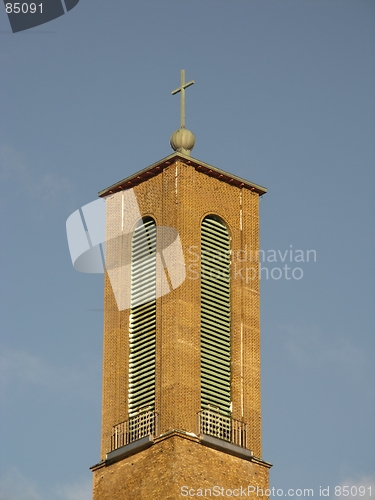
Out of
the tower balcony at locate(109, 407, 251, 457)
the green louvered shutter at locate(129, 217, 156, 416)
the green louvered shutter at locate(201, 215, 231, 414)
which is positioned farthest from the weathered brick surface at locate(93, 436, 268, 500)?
the green louvered shutter at locate(129, 217, 156, 416)

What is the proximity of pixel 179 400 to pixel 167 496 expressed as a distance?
11.3 feet

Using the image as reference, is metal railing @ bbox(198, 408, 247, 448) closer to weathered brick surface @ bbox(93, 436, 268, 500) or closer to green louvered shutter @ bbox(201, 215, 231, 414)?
green louvered shutter @ bbox(201, 215, 231, 414)

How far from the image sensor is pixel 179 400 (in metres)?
63.2

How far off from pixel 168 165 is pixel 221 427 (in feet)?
32.1

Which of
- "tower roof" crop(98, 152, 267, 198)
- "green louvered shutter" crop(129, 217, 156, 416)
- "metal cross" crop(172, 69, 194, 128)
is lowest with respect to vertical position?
"green louvered shutter" crop(129, 217, 156, 416)

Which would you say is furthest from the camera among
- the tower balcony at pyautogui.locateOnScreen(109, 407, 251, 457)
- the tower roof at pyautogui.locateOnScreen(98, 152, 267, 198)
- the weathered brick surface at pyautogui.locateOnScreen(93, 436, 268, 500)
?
the tower roof at pyautogui.locateOnScreen(98, 152, 267, 198)

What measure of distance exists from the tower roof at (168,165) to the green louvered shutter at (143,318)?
5.69 feet

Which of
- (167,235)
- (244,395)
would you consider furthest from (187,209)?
(244,395)

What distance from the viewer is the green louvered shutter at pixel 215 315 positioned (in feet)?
213

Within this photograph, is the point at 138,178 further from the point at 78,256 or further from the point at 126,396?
the point at 126,396

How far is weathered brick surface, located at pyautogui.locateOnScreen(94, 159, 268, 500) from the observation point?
6291 cm

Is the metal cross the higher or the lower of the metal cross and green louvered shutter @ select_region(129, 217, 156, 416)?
the higher

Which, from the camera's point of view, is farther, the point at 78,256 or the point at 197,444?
the point at 78,256

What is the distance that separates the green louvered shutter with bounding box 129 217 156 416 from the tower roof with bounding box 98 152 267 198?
173 cm
